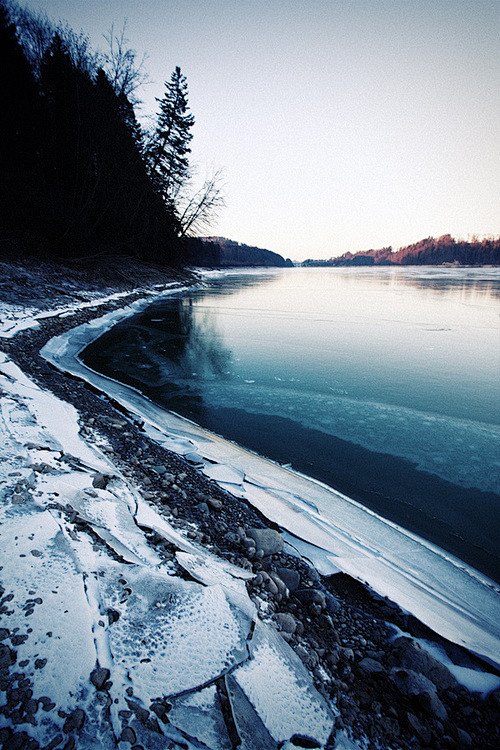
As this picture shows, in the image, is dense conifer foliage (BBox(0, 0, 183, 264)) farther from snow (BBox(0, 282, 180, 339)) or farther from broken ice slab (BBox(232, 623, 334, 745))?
broken ice slab (BBox(232, 623, 334, 745))

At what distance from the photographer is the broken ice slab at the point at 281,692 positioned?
133cm

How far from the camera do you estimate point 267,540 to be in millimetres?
2438

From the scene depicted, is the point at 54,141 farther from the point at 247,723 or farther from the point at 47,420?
the point at 247,723

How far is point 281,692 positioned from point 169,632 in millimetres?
593

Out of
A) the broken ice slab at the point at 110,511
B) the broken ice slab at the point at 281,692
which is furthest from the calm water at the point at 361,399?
the broken ice slab at the point at 110,511

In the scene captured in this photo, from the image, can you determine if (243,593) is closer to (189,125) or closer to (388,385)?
(388,385)

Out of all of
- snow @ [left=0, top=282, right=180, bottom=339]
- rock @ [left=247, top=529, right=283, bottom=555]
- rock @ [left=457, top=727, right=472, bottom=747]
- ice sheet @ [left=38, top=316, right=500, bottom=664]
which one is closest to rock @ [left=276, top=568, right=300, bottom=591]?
rock @ [left=247, top=529, right=283, bottom=555]

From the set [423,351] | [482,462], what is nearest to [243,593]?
[482,462]

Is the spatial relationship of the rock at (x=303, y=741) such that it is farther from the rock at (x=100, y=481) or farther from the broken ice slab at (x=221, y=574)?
the rock at (x=100, y=481)

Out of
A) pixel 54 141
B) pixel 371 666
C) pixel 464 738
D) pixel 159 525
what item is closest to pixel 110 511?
pixel 159 525

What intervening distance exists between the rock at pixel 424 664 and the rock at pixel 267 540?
92cm

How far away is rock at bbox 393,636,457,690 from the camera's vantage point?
1654mm

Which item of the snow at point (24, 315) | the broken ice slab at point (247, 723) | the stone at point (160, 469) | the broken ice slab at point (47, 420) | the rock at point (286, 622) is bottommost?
the rock at point (286, 622)

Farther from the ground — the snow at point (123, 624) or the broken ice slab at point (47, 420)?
the broken ice slab at point (47, 420)
